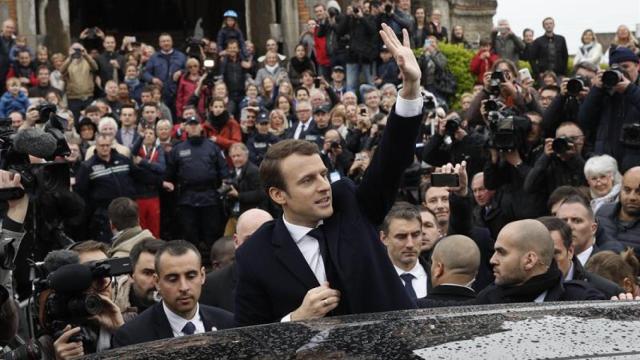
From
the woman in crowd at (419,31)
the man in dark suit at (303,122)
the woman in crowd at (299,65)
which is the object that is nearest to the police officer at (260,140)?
the man in dark suit at (303,122)

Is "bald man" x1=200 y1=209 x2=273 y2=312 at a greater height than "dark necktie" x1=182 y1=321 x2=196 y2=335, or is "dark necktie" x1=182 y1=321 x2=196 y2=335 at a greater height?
"dark necktie" x1=182 y1=321 x2=196 y2=335

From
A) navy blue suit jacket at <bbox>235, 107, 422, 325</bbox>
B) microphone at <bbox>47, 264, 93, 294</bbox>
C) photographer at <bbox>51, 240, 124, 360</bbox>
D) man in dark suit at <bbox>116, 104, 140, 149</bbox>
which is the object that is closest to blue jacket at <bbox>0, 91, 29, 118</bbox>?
man in dark suit at <bbox>116, 104, 140, 149</bbox>

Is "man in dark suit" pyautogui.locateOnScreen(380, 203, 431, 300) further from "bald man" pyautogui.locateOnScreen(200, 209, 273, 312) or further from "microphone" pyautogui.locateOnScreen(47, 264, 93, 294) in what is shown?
"microphone" pyautogui.locateOnScreen(47, 264, 93, 294)

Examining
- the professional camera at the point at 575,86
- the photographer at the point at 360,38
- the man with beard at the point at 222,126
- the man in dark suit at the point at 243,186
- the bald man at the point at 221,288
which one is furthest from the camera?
the photographer at the point at 360,38

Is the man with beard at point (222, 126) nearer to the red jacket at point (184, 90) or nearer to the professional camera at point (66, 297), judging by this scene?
the red jacket at point (184, 90)

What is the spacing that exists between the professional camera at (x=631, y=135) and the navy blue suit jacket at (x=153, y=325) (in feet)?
15.4

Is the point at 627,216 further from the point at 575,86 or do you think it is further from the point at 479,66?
the point at 479,66

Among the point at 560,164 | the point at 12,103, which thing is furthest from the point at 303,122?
the point at 560,164

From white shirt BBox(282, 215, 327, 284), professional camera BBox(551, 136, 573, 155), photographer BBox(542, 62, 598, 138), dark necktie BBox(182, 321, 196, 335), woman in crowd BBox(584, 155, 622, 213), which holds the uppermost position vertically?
photographer BBox(542, 62, 598, 138)

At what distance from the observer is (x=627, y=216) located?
29.9ft

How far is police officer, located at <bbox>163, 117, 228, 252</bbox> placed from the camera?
14133 mm

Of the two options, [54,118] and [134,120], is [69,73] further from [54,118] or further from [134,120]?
[54,118]

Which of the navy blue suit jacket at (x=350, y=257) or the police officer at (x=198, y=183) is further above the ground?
the navy blue suit jacket at (x=350, y=257)

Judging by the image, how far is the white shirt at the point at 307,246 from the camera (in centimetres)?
449
